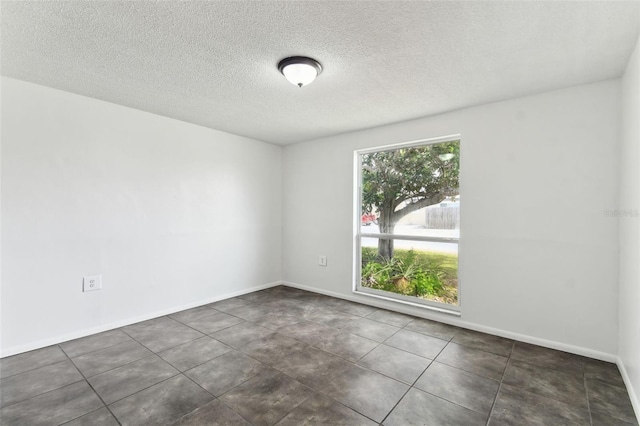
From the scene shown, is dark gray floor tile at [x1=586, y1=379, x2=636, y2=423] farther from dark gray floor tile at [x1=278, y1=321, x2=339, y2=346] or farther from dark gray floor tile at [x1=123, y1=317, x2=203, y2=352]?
dark gray floor tile at [x1=123, y1=317, x2=203, y2=352]

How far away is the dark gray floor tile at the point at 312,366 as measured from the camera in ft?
7.14

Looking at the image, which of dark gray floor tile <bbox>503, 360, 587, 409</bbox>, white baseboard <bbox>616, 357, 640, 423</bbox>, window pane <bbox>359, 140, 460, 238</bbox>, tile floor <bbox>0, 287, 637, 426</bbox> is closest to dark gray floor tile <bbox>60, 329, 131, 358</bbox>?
tile floor <bbox>0, 287, 637, 426</bbox>

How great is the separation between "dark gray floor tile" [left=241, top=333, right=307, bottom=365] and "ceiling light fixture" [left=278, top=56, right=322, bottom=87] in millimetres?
2276

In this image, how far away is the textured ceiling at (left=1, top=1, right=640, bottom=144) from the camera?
1.69 meters

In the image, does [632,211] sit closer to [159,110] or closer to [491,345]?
[491,345]

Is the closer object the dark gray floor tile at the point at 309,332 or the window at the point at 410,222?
the dark gray floor tile at the point at 309,332

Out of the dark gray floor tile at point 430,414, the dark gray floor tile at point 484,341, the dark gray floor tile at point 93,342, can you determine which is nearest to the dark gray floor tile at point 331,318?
the dark gray floor tile at point 484,341

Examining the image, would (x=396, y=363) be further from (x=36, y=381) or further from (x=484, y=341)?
(x=36, y=381)

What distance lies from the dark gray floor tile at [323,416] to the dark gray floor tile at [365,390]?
57mm

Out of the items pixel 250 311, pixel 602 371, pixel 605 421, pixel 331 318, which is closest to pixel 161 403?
pixel 250 311

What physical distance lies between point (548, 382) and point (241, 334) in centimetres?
261

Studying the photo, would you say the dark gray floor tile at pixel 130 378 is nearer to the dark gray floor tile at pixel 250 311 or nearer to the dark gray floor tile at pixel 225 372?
the dark gray floor tile at pixel 225 372

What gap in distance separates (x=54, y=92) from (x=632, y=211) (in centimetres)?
482

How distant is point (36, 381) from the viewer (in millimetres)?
2133
